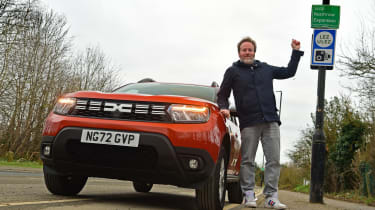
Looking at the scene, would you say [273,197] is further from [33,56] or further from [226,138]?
[33,56]

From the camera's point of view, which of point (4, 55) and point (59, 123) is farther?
point (4, 55)

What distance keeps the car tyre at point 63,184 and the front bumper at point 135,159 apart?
1.62ft

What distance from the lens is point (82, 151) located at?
14.4ft

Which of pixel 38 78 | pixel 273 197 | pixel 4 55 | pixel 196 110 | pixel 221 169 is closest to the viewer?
pixel 196 110

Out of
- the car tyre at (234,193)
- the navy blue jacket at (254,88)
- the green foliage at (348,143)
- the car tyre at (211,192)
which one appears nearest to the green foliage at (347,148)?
the green foliage at (348,143)

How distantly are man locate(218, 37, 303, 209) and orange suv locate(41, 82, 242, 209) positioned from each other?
28.9 inches

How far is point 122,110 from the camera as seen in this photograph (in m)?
4.38

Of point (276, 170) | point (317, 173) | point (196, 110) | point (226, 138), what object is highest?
point (196, 110)

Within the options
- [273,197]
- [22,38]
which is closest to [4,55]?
[22,38]

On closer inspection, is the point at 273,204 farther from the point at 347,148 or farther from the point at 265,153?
the point at 347,148

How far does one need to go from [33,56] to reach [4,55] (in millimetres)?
2496

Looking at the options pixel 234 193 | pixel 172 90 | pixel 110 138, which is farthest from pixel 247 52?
pixel 234 193

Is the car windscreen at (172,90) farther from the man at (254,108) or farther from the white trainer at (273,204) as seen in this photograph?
the white trainer at (273,204)

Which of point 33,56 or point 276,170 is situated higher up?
point 33,56
